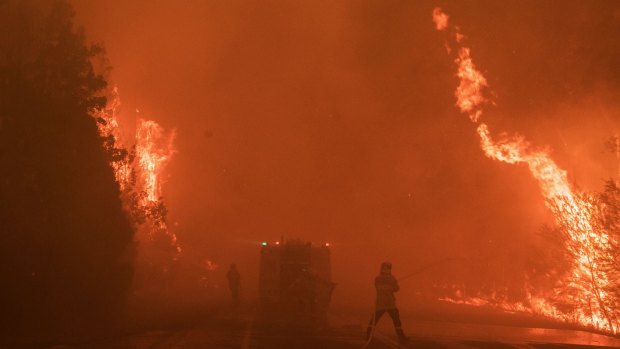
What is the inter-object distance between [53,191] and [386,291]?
35.4 feet

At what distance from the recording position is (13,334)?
56.4 ft

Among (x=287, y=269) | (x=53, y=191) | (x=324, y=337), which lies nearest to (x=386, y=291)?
(x=324, y=337)

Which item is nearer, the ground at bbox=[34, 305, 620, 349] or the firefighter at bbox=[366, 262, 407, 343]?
the ground at bbox=[34, 305, 620, 349]

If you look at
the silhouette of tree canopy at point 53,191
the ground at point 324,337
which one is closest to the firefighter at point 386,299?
the ground at point 324,337

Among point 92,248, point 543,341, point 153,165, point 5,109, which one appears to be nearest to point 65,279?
point 92,248

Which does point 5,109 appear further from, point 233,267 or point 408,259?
point 408,259

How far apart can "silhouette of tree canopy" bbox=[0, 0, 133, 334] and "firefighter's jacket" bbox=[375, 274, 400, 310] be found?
8.80 meters

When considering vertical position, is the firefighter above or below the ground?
above

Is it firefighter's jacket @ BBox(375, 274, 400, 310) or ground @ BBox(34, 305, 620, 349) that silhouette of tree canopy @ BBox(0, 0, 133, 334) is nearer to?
ground @ BBox(34, 305, 620, 349)

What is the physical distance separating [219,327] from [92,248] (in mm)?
6025

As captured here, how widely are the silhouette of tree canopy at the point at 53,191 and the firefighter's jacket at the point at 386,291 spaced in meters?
8.80

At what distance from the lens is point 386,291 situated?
15617 millimetres

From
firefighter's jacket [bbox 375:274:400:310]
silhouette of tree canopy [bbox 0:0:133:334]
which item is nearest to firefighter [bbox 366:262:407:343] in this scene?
firefighter's jacket [bbox 375:274:400:310]

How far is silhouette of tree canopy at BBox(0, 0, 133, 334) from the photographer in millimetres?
18797
